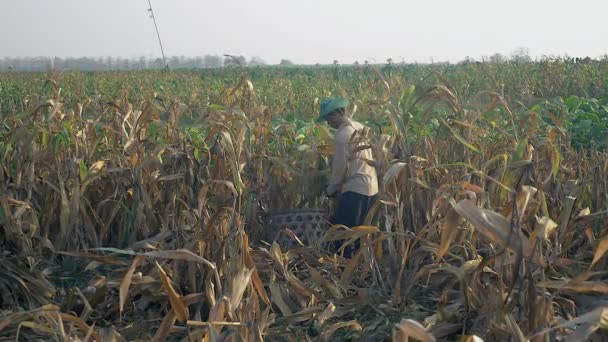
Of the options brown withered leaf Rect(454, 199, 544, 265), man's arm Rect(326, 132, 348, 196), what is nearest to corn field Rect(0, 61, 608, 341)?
brown withered leaf Rect(454, 199, 544, 265)

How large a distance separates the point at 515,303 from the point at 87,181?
8.54 ft

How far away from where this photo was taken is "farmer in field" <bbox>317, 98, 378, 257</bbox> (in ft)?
14.2

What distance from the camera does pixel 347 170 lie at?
4309mm

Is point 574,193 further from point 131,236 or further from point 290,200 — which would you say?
point 131,236

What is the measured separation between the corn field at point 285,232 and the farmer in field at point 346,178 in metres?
0.21

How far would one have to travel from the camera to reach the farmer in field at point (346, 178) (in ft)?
14.2

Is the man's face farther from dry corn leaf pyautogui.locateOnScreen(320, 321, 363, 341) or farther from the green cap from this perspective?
dry corn leaf pyautogui.locateOnScreen(320, 321, 363, 341)

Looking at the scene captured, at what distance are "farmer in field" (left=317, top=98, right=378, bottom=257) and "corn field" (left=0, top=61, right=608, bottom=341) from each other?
0.68ft

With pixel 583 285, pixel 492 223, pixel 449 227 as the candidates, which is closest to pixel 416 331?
pixel 492 223

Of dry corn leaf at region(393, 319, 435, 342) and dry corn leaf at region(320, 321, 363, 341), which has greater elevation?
dry corn leaf at region(393, 319, 435, 342)

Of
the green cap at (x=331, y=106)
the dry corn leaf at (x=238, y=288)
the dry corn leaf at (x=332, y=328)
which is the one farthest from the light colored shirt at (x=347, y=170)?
the dry corn leaf at (x=238, y=288)

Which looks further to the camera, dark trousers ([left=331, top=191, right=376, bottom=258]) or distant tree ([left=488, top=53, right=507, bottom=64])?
distant tree ([left=488, top=53, right=507, bottom=64])

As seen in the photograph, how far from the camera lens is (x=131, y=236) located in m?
4.20

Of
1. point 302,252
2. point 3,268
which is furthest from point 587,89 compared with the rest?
point 3,268
